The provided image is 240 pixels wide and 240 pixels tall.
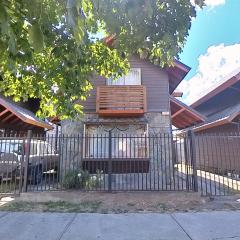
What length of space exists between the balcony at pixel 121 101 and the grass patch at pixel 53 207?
552cm

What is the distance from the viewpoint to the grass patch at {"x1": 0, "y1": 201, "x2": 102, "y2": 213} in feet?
26.9

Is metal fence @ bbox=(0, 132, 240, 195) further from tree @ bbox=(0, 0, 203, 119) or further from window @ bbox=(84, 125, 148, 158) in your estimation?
tree @ bbox=(0, 0, 203, 119)

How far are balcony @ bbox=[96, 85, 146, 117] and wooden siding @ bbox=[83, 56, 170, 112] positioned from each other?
0.58 meters

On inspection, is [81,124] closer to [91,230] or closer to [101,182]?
[101,182]

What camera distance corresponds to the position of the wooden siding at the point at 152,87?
47.0 ft

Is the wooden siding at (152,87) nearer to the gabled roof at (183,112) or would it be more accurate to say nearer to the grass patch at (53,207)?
the gabled roof at (183,112)

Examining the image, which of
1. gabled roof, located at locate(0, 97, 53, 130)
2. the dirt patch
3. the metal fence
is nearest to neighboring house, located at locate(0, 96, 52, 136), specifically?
gabled roof, located at locate(0, 97, 53, 130)

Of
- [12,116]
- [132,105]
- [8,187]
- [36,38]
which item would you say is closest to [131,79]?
[132,105]

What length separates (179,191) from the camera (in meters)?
9.37

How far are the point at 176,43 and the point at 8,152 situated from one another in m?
7.97

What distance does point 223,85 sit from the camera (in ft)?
55.6

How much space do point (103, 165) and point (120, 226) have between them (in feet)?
22.3

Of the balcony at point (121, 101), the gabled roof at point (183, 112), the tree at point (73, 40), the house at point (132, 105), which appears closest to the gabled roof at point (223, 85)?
the gabled roof at point (183, 112)

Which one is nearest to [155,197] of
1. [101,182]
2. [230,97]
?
[101,182]
